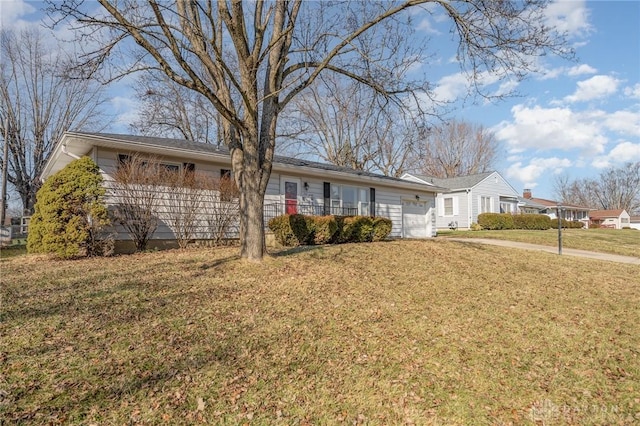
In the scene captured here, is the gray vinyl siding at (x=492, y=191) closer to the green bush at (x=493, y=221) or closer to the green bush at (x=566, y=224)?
the green bush at (x=493, y=221)

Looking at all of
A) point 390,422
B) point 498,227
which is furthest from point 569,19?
point 498,227

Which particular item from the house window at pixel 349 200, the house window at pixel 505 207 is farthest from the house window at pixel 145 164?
the house window at pixel 505 207

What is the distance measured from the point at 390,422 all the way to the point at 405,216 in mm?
15871

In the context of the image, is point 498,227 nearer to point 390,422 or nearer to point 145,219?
point 145,219

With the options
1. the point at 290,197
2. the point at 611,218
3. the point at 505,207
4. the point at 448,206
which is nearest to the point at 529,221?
the point at 505,207

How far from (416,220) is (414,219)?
0.19 metres

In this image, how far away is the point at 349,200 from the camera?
15539 millimetres

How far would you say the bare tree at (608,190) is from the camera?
200 ft

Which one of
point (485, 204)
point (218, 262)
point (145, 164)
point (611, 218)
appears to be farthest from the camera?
point (611, 218)

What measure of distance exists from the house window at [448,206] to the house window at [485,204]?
205 cm

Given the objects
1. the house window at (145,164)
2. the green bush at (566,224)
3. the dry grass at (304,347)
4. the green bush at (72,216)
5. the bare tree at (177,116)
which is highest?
the bare tree at (177,116)

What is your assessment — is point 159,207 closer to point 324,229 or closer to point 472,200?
point 324,229

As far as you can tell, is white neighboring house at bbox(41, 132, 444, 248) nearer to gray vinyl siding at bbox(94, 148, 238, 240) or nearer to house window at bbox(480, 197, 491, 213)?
gray vinyl siding at bbox(94, 148, 238, 240)

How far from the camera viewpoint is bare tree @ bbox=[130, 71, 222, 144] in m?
21.3
